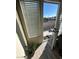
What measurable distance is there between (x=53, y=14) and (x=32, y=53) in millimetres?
1516

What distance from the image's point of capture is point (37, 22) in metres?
3.90
